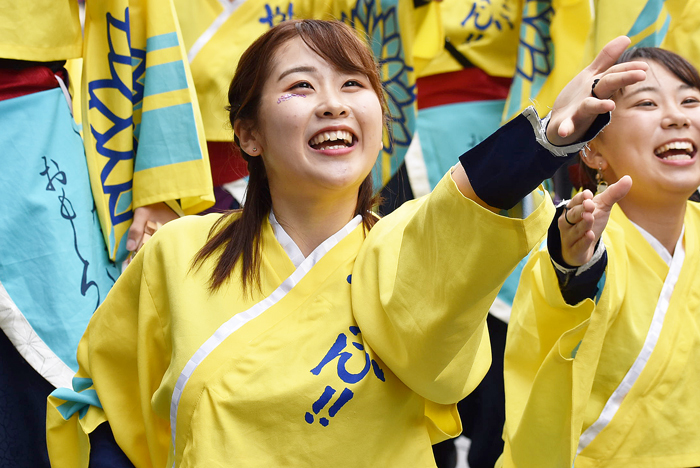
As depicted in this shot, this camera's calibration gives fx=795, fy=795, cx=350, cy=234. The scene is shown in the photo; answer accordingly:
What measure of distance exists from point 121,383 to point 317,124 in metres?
0.65

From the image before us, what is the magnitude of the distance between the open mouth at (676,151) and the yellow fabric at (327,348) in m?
0.80

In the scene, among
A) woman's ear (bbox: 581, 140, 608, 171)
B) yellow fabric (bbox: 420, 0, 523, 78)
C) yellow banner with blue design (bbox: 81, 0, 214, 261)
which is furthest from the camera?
yellow fabric (bbox: 420, 0, 523, 78)

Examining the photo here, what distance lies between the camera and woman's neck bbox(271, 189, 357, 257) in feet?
4.87

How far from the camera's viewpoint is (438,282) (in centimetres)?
108

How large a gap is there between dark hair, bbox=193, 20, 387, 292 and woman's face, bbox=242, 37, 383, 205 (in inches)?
0.9

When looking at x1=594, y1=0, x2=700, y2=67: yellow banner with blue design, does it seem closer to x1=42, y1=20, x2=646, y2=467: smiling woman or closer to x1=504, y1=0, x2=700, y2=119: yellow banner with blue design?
x1=504, y1=0, x2=700, y2=119: yellow banner with blue design

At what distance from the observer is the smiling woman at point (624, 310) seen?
4.71 feet

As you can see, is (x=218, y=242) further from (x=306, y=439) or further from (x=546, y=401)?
(x=546, y=401)

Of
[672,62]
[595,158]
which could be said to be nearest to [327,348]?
[595,158]

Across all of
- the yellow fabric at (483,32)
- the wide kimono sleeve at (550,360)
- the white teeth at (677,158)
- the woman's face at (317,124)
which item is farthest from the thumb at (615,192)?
the yellow fabric at (483,32)

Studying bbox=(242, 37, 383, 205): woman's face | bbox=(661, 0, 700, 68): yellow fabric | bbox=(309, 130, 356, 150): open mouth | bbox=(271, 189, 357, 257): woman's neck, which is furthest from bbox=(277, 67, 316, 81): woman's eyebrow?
bbox=(661, 0, 700, 68): yellow fabric

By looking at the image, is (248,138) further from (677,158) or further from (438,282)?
(677,158)

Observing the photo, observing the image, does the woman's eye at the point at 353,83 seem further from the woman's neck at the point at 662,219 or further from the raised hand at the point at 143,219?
the raised hand at the point at 143,219

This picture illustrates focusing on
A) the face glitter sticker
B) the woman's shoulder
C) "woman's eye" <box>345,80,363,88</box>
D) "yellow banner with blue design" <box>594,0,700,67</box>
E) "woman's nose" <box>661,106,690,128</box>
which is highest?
"woman's eye" <box>345,80,363,88</box>
